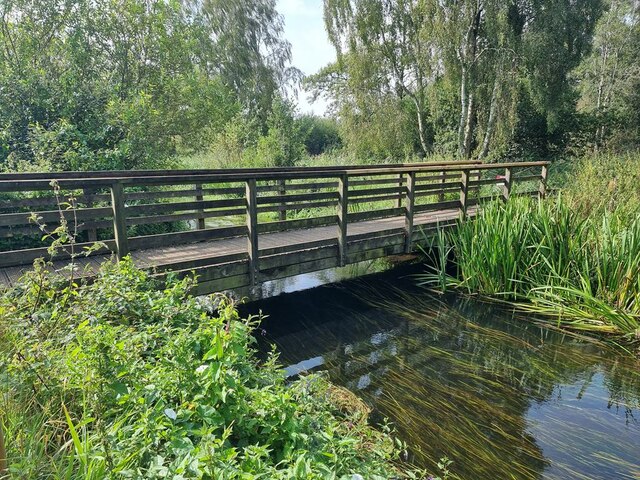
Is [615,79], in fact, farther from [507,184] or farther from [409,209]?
[409,209]

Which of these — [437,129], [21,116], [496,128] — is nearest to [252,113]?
[437,129]

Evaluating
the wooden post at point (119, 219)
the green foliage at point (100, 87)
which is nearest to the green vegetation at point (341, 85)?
the green foliage at point (100, 87)

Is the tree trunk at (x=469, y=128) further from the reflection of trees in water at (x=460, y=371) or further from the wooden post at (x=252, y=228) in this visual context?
the wooden post at (x=252, y=228)

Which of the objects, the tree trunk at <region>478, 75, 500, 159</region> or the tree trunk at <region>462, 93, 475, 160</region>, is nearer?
the tree trunk at <region>478, 75, 500, 159</region>

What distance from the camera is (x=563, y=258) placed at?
555cm

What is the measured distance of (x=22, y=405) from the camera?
74.8 inches

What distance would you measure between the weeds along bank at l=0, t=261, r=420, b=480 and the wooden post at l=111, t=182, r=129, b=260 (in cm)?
137

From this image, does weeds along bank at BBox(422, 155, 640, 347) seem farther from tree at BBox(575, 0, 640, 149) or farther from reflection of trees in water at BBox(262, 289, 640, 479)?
tree at BBox(575, 0, 640, 149)

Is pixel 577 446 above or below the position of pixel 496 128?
below

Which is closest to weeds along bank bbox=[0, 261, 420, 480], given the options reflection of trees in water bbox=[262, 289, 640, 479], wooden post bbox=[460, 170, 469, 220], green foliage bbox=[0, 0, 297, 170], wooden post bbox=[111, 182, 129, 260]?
reflection of trees in water bbox=[262, 289, 640, 479]

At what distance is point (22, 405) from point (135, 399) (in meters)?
0.53

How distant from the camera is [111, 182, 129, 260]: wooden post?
385cm

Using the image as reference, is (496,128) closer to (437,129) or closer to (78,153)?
(437,129)

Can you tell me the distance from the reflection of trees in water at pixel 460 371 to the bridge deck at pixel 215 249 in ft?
3.96
